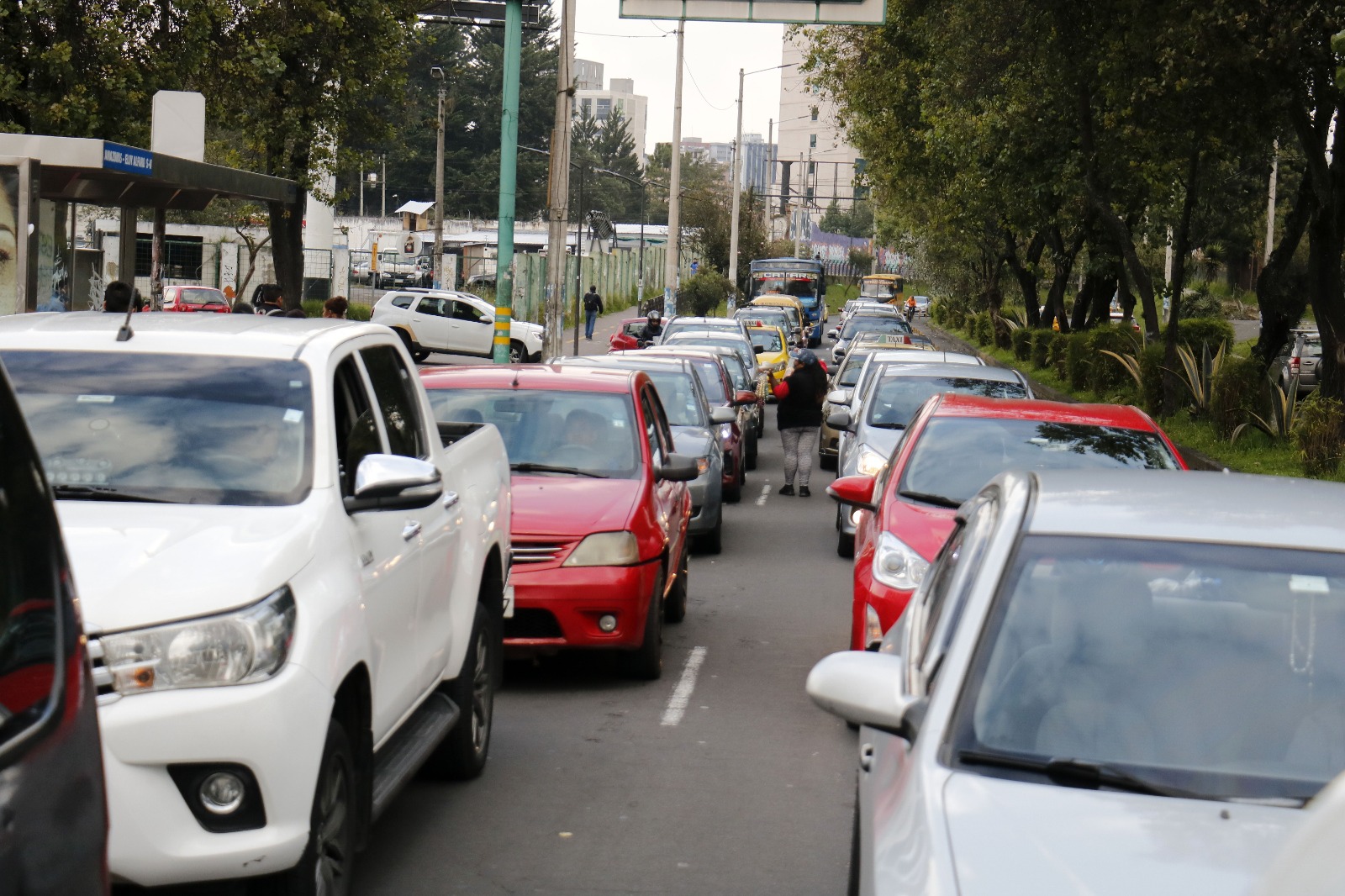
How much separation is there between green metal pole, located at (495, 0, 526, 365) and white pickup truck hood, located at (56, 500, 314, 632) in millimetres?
15024

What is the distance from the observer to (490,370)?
34.2 feet

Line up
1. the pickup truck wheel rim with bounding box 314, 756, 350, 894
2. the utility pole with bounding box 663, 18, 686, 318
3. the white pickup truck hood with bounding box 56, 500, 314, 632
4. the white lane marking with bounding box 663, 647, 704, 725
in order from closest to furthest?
the white pickup truck hood with bounding box 56, 500, 314, 632, the pickup truck wheel rim with bounding box 314, 756, 350, 894, the white lane marking with bounding box 663, 647, 704, 725, the utility pole with bounding box 663, 18, 686, 318

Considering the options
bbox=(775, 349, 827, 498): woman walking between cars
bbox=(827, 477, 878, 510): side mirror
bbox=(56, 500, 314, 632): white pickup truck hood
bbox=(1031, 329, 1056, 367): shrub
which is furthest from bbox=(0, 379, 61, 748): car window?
bbox=(1031, 329, 1056, 367): shrub

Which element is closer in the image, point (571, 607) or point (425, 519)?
point (425, 519)

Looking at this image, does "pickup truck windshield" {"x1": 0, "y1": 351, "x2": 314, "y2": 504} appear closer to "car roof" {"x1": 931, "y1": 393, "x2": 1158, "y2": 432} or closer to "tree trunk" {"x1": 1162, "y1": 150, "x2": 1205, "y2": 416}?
"car roof" {"x1": 931, "y1": 393, "x2": 1158, "y2": 432}

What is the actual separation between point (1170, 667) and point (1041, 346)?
36.1 metres

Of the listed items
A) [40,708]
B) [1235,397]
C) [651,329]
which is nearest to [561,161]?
[1235,397]

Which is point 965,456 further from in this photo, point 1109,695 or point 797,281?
point 797,281

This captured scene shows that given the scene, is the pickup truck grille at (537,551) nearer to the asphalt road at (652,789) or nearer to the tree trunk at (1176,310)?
the asphalt road at (652,789)

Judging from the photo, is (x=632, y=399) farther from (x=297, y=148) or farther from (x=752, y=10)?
(x=297, y=148)

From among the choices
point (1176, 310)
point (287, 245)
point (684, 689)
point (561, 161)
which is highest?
point (561, 161)

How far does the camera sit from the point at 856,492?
9.27 meters

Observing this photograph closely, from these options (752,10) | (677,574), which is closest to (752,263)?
(752,10)

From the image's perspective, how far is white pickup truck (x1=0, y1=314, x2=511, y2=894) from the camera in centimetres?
413
